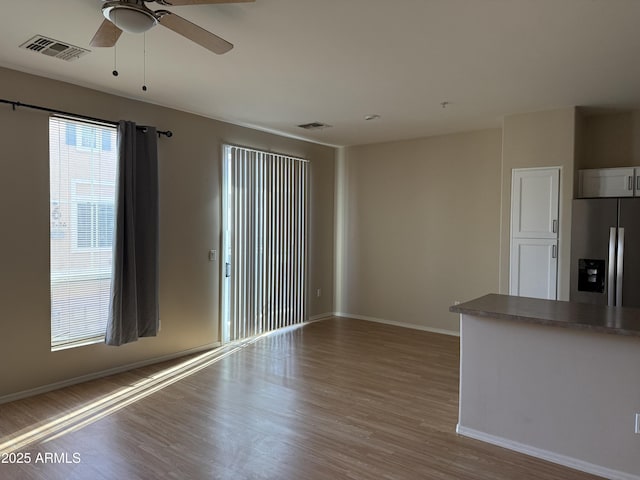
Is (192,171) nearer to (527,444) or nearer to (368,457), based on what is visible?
(368,457)

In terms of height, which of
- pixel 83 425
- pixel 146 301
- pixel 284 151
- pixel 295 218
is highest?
pixel 284 151

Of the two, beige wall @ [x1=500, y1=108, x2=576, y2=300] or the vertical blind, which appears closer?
beige wall @ [x1=500, y1=108, x2=576, y2=300]

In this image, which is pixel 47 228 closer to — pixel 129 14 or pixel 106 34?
pixel 106 34

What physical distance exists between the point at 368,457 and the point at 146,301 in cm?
259

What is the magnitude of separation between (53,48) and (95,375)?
2746mm

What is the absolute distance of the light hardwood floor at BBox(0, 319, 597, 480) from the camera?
2547 millimetres

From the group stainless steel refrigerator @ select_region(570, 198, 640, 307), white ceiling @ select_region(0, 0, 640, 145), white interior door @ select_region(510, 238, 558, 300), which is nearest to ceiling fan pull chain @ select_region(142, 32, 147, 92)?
white ceiling @ select_region(0, 0, 640, 145)

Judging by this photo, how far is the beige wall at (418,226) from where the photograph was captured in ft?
18.2

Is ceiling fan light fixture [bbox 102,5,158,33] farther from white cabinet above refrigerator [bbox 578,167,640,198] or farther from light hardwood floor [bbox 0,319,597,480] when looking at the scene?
white cabinet above refrigerator [bbox 578,167,640,198]

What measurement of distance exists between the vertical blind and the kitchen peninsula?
294 cm

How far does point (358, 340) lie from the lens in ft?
17.9

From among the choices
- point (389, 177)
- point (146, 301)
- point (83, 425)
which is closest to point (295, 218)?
point (389, 177)

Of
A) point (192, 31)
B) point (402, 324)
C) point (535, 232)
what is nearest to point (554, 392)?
point (535, 232)

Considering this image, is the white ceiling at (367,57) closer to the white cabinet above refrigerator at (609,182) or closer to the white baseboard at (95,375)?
the white cabinet above refrigerator at (609,182)
